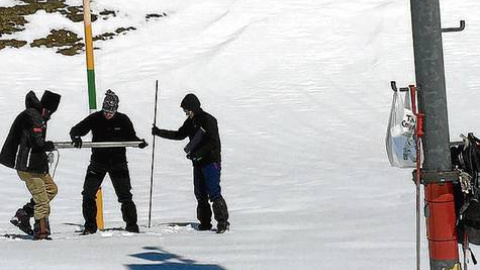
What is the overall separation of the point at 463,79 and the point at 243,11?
1044 centimetres

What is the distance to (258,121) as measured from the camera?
21406mm

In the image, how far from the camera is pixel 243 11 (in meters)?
32.6

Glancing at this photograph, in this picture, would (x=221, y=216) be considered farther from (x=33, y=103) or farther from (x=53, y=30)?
(x=53, y=30)

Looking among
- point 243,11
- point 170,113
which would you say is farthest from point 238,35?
point 170,113

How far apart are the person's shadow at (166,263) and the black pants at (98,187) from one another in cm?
149

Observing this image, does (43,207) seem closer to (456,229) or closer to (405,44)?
(456,229)

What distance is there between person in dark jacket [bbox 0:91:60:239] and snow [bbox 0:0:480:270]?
1.31 ft

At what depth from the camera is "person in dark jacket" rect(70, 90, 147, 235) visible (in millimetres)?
9547

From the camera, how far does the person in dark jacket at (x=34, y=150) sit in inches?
357

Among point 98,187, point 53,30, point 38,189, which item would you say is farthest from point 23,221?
point 53,30

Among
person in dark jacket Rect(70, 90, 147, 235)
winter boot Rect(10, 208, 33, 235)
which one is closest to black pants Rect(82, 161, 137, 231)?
person in dark jacket Rect(70, 90, 147, 235)

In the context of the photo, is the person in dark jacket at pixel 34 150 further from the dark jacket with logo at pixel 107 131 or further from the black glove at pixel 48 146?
the dark jacket with logo at pixel 107 131

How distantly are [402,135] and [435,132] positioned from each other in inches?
11.5

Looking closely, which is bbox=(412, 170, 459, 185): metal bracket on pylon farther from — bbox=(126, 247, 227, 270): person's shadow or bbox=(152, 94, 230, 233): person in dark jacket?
bbox=(152, 94, 230, 233): person in dark jacket
